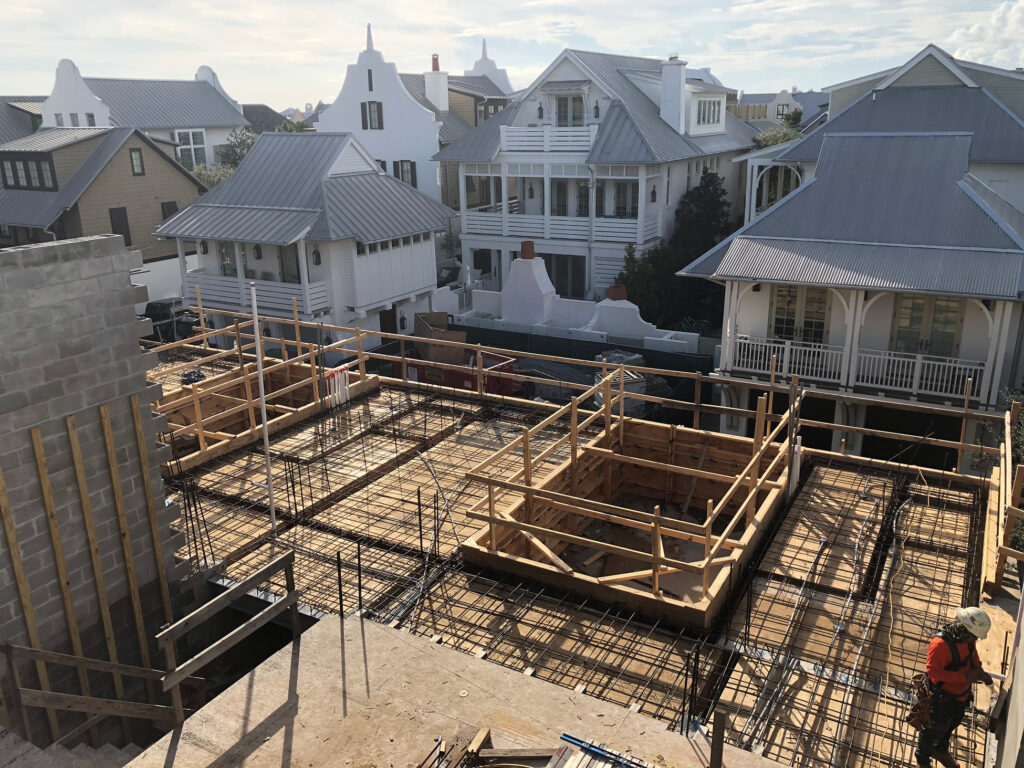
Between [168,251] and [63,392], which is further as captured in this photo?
[168,251]

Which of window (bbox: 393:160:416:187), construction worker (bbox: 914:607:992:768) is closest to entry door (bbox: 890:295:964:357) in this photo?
construction worker (bbox: 914:607:992:768)

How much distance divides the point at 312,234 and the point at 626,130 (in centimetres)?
1398

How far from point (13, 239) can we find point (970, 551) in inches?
1700

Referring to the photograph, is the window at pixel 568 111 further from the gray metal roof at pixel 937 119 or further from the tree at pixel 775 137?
the tree at pixel 775 137

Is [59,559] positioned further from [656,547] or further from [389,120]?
[389,120]

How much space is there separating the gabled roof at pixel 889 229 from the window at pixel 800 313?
4.67 ft

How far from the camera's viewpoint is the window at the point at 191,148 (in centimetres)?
5591

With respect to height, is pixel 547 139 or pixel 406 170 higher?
pixel 547 139

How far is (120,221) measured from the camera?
3919 centimetres

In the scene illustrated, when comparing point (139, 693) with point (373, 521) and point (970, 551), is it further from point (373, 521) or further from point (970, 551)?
point (970, 551)

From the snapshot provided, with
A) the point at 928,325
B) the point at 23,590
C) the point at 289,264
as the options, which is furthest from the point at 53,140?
the point at 928,325

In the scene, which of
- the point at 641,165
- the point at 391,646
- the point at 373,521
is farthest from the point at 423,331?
the point at 391,646

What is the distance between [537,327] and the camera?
3172cm

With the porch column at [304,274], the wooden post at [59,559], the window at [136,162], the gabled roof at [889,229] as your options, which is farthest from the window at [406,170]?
the wooden post at [59,559]
